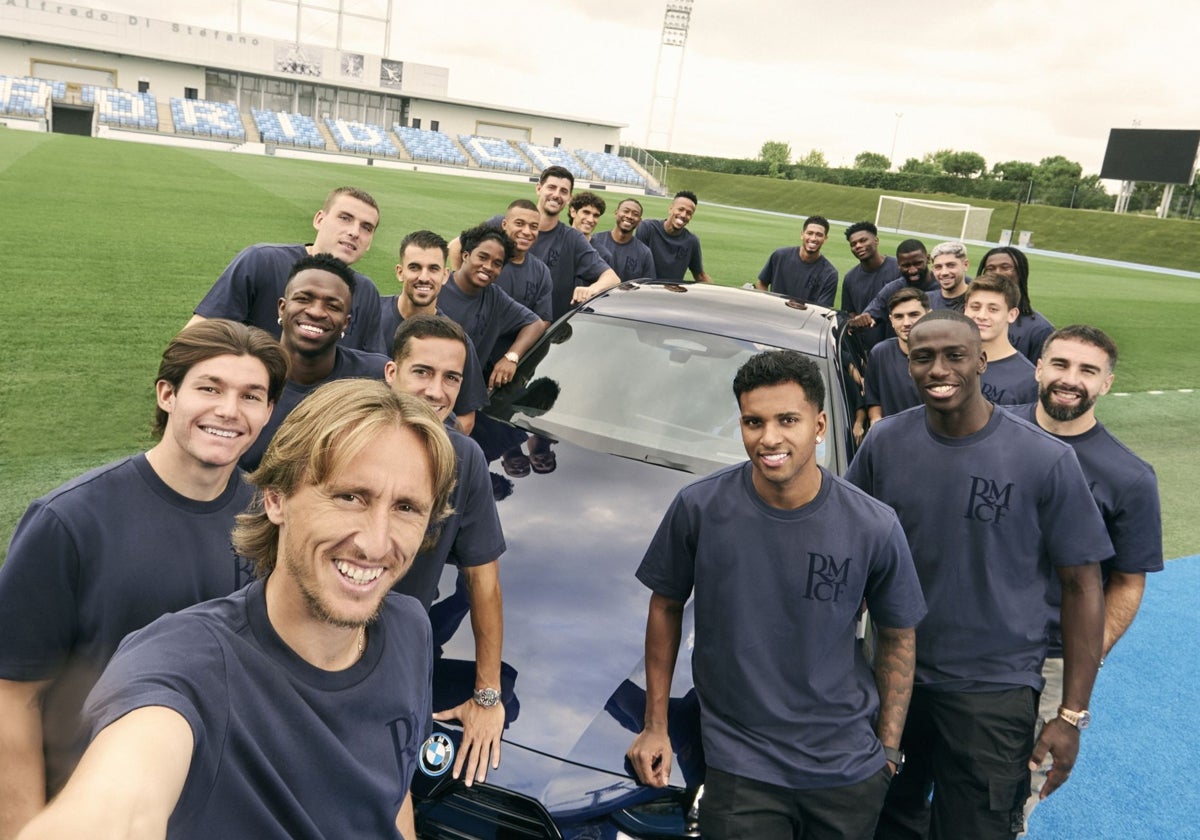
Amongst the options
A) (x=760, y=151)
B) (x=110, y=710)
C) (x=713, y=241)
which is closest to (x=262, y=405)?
(x=110, y=710)

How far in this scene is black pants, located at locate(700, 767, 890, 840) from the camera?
7.61 feet

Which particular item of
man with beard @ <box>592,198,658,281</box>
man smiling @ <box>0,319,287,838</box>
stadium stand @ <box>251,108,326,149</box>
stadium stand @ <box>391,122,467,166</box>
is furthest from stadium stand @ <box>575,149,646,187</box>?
man smiling @ <box>0,319,287,838</box>

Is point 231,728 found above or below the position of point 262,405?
below

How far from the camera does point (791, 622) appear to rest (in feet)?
7.89

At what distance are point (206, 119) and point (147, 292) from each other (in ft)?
193

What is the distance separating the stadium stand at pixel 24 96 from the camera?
53.7m

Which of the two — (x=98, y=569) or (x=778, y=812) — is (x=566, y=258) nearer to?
(x=778, y=812)

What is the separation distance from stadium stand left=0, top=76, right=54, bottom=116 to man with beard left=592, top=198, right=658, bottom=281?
5884 centimetres

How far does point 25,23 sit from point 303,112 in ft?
66.9

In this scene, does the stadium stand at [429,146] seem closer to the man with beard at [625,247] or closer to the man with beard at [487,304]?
the man with beard at [625,247]

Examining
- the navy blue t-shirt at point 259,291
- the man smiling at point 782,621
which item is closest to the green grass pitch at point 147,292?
the navy blue t-shirt at point 259,291

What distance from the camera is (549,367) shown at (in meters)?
4.60

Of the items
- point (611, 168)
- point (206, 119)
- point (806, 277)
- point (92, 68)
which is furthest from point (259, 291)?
point (92, 68)

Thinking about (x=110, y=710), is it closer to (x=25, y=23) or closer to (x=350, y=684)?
(x=350, y=684)
